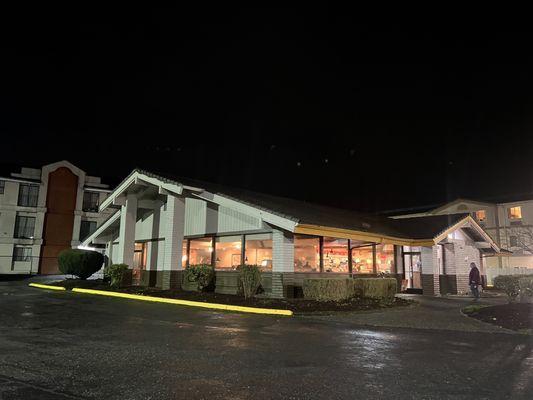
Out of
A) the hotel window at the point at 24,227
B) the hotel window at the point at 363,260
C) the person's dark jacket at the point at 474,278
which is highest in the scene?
the hotel window at the point at 24,227

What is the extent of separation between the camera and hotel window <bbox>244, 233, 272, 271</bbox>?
18.1 metres

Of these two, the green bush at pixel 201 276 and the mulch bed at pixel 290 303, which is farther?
the green bush at pixel 201 276

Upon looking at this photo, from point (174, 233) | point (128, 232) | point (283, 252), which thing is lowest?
point (283, 252)

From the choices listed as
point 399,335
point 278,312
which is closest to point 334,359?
point 399,335

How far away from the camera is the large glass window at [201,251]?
67.6 ft

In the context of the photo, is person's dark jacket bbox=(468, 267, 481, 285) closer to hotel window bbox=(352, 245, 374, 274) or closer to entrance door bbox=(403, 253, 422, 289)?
entrance door bbox=(403, 253, 422, 289)

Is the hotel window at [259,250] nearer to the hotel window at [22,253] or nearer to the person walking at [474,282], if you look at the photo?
the person walking at [474,282]

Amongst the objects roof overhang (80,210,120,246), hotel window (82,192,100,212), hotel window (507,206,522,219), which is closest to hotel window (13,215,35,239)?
hotel window (82,192,100,212)

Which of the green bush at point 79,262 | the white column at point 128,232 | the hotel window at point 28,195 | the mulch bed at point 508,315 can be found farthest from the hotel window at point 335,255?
the hotel window at point 28,195

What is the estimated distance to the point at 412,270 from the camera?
2442 centimetres

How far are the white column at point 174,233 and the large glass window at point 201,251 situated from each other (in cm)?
107

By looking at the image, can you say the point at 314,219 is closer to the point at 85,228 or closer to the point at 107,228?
the point at 107,228

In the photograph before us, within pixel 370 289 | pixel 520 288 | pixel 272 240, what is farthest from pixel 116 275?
pixel 520 288

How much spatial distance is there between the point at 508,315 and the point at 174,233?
13.6 meters
